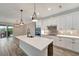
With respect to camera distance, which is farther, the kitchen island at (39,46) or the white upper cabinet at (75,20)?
the white upper cabinet at (75,20)

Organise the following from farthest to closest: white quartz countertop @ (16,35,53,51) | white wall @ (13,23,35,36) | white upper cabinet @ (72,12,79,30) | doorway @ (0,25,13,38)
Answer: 1. white upper cabinet @ (72,12,79,30)
2. doorway @ (0,25,13,38)
3. white wall @ (13,23,35,36)
4. white quartz countertop @ (16,35,53,51)

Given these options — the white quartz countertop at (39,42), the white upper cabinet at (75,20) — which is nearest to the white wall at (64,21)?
the white upper cabinet at (75,20)

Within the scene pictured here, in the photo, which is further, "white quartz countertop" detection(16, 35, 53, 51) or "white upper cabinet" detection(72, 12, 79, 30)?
"white upper cabinet" detection(72, 12, 79, 30)

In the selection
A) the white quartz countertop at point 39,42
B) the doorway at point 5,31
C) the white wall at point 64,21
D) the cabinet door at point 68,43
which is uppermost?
the white wall at point 64,21

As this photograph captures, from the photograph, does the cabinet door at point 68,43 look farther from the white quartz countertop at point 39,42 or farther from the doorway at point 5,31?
the doorway at point 5,31

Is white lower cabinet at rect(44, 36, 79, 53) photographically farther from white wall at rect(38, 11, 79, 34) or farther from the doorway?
the doorway

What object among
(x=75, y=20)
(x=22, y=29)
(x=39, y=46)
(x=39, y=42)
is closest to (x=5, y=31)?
(x=22, y=29)

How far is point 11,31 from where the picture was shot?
16.5 ft

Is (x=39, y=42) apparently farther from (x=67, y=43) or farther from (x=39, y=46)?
(x=67, y=43)

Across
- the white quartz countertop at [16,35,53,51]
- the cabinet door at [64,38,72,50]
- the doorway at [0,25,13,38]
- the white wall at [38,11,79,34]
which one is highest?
the white wall at [38,11,79,34]

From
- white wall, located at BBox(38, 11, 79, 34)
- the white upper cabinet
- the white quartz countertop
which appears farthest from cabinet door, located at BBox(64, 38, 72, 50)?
the white quartz countertop

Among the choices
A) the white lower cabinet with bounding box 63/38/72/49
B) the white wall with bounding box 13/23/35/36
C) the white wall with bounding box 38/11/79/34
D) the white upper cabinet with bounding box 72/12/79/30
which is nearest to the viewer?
the white wall with bounding box 13/23/35/36

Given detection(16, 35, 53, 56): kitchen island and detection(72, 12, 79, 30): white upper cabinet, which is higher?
detection(72, 12, 79, 30): white upper cabinet

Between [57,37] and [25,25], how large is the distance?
1.37 metres
